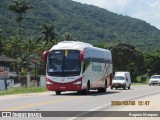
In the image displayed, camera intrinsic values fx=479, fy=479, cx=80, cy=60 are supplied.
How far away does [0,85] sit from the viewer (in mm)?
47562

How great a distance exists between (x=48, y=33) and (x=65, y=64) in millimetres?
92292

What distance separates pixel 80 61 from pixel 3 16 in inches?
4444

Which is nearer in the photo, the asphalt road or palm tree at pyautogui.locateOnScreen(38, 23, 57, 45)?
the asphalt road

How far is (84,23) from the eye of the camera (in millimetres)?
161750

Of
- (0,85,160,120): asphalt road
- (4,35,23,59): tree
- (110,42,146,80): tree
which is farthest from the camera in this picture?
(4,35,23,59): tree

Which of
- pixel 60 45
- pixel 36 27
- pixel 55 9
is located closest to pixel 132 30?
pixel 55 9

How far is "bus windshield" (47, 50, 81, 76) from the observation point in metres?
33.9

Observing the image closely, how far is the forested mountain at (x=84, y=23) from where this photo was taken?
147 m

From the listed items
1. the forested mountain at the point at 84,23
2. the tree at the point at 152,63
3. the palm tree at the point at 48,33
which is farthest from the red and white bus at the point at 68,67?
the forested mountain at the point at 84,23

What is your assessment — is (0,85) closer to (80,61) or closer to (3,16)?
(80,61)

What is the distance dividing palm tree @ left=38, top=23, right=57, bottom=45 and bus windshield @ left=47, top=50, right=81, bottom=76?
9009cm

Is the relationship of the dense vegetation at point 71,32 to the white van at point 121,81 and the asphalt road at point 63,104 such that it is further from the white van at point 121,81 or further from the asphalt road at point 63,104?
the asphalt road at point 63,104

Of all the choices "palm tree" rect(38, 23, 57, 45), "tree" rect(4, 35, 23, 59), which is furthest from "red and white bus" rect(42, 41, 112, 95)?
"palm tree" rect(38, 23, 57, 45)

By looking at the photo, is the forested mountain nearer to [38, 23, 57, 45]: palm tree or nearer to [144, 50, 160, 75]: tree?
[38, 23, 57, 45]: palm tree
